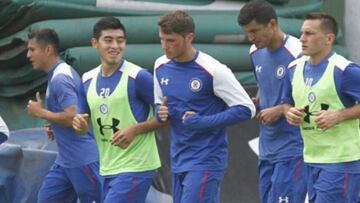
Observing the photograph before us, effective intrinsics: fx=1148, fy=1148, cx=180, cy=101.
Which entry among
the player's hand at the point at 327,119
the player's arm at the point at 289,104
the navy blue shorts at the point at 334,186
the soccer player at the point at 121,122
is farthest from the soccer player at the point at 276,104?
the soccer player at the point at 121,122

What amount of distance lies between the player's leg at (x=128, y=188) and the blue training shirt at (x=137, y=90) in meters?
0.39

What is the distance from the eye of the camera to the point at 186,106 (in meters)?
7.62

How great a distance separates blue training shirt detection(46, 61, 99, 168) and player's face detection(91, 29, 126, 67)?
1.74ft

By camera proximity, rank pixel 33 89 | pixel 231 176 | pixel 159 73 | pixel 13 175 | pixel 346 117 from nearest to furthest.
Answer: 1. pixel 346 117
2. pixel 159 73
3. pixel 13 175
4. pixel 231 176
5. pixel 33 89

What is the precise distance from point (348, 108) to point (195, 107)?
102 centimetres

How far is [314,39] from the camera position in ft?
24.5

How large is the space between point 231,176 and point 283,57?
211 centimetres

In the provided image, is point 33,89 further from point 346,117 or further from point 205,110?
point 346,117

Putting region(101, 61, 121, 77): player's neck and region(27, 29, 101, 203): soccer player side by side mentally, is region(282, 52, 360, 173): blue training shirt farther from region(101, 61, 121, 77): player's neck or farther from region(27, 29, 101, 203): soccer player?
region(27, 29, 101, 203): soccer player

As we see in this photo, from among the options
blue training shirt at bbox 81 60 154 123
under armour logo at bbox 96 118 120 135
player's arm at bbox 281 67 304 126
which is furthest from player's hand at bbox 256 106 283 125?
under armour logo at bbox 96 118 120 135

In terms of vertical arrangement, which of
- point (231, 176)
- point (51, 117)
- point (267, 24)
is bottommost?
point (231, 176)

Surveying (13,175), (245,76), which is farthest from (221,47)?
(13,175)

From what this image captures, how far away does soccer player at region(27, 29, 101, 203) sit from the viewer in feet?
27.5

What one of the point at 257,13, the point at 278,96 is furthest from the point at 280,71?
the point at 257,13
